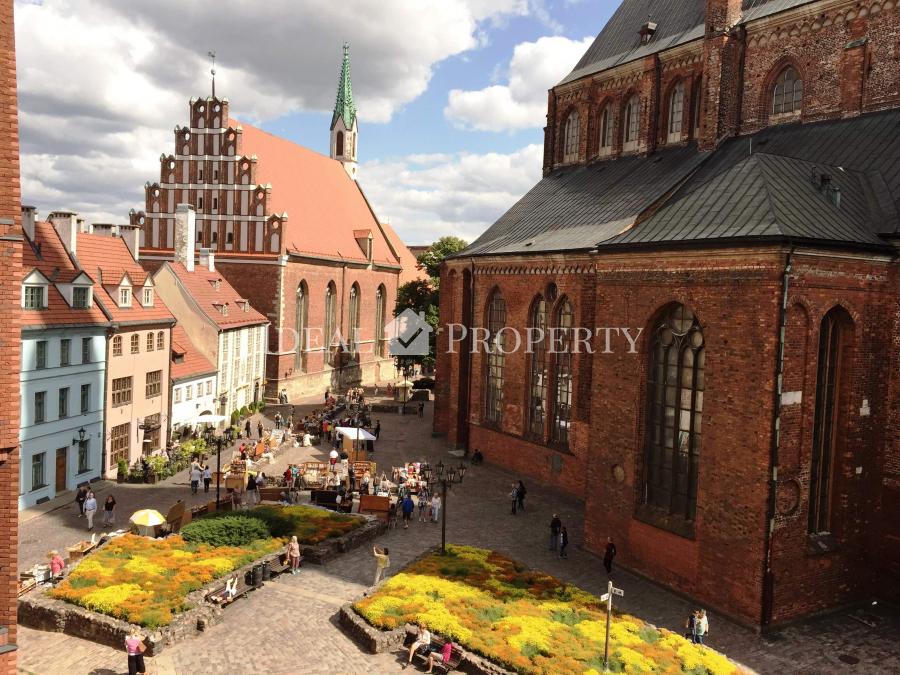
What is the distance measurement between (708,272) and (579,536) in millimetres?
10350

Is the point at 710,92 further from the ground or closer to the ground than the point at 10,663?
further from the ground

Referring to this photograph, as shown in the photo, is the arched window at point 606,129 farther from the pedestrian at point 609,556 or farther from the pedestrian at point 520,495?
the pedestrian at point 609,556

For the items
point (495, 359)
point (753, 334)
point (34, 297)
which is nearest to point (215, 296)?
point (34, 297)

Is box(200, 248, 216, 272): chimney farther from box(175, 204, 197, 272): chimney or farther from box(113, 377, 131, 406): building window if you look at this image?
box(113, 377, 131, 406): building window

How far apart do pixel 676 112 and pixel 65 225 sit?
26.3 m

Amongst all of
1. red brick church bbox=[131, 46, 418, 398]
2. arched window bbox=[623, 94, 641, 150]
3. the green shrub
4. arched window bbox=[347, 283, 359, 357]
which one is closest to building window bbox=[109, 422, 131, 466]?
the green shrub

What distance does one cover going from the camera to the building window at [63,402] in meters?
26.9

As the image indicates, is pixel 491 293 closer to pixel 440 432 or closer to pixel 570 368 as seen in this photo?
pixel 570 368

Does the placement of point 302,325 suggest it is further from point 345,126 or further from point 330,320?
point 345,126

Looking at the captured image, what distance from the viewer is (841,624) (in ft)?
58.9

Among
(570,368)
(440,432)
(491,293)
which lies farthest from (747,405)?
(440,432)

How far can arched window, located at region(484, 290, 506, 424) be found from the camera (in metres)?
33.9

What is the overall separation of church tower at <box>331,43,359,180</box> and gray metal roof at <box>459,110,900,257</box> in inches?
1743

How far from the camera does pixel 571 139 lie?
125ft
